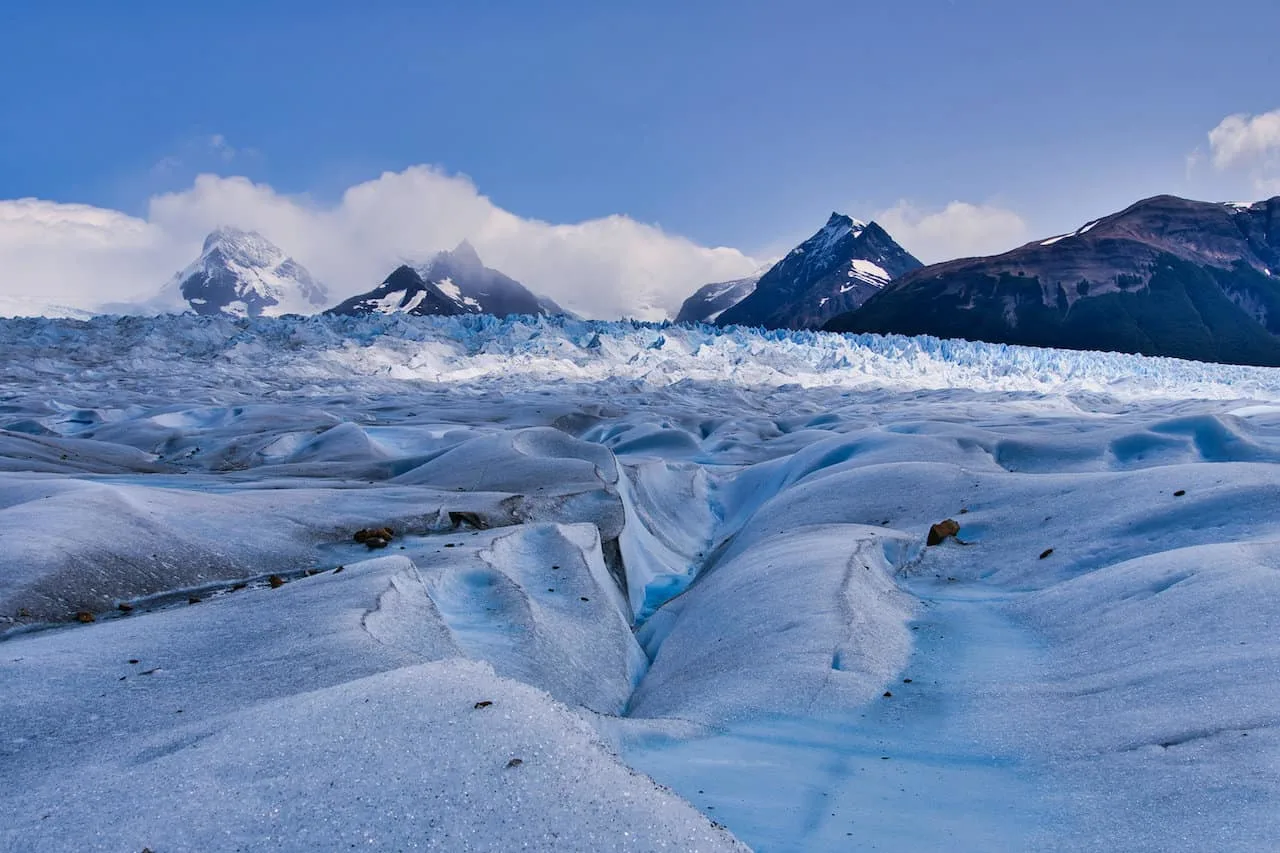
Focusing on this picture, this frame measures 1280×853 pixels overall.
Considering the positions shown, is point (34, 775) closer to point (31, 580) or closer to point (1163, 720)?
point (31, 580)

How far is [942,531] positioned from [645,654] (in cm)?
186

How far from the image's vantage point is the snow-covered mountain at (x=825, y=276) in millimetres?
72312

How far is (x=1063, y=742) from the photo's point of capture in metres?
2.13

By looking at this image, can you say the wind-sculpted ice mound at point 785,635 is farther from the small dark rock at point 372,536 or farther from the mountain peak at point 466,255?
the mountain peak at point 466,255

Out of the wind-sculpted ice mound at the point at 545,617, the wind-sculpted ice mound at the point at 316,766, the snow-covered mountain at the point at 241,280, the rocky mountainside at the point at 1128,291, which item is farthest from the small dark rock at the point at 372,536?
the snow-covered mountain at the point at 241,280

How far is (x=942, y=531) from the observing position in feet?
14.7

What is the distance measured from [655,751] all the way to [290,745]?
3.39ft

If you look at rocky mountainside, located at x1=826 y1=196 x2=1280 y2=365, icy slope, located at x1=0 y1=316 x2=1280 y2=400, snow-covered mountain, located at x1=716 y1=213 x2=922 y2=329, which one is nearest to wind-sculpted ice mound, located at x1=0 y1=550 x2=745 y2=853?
icy slope, located at x1=0 y1=316 x2=1280 y2=400

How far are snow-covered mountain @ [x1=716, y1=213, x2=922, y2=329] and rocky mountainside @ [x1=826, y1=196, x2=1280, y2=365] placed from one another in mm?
15424

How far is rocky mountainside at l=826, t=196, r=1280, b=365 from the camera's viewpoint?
43031 mm

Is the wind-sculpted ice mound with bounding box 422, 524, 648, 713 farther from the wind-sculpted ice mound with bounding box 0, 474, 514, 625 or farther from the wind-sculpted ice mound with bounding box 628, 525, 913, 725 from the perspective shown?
the wind-sculpted ice mound with bounding box 0, 474, 514, 625

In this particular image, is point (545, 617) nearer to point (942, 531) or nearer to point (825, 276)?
point (942, 531)

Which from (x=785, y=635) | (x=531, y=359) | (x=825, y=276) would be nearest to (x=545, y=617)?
(x=785, y=635)

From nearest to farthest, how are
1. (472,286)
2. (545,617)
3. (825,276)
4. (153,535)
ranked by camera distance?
1. (545,617)
2. (153,535)
3. (825,276)
4. (472,286)
